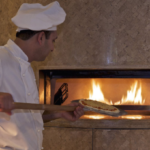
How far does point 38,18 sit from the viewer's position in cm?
123

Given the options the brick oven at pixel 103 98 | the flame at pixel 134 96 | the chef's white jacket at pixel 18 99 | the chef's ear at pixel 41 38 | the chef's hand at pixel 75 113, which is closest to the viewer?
the chef's white jacket at pixel 18 99

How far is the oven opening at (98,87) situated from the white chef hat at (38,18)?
118 cm

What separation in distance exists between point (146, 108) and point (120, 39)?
74 centimetres

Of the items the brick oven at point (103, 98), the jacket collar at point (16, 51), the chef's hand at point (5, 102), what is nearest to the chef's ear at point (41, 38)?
the jacket collar at point (16, 51)

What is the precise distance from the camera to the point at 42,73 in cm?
244

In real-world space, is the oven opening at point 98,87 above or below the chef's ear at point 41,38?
below

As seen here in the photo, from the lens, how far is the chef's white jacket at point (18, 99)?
1.14 metres

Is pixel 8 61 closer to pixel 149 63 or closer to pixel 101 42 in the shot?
pixel 101 42

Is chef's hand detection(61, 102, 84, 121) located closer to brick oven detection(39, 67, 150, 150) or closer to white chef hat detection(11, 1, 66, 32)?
white chef hat detection(11, 1, 66, 32)

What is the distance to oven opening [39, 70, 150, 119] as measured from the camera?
245 centimetres

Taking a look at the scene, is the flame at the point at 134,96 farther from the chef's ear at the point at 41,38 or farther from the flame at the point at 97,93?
the chef's ear at the point at 41,38

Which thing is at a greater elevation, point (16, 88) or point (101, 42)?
point (101, 42)

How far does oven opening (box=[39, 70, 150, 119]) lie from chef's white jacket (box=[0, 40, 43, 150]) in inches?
45.7

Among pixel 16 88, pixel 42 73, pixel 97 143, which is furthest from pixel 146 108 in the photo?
A: pixel 16 88
